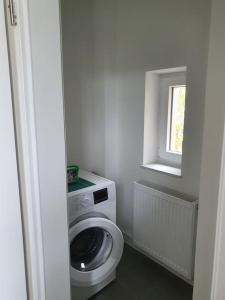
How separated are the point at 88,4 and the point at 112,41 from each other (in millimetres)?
347

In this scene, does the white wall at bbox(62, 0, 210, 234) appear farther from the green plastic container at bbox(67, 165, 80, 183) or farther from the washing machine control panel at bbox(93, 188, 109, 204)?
the washing machine control panel at bbox(93, 188, 109, 204)

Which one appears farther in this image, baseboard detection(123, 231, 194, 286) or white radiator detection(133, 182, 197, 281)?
baseboard detection(123, 231, 194, 286)

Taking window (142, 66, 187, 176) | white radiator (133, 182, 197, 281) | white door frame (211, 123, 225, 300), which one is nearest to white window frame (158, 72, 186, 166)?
window (142, 66, 187, 176)

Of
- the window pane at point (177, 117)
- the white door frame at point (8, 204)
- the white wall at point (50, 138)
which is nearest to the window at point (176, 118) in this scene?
the window pane at point (177, 117)

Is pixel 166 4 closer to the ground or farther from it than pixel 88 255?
farther from it

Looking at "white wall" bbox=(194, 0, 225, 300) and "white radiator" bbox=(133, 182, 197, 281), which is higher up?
"white wall" bbox=(194, 0, 225, 300)

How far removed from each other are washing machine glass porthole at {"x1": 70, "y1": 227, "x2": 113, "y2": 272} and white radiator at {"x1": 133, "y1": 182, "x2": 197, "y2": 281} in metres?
0.44

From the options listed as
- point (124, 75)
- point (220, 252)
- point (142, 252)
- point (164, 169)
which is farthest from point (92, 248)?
point (124, 75)

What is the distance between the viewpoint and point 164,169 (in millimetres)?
1952

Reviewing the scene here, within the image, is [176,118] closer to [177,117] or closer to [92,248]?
[177,117]

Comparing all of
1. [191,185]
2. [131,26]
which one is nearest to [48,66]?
[191,185]

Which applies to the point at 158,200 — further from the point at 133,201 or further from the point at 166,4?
the point at 166,4

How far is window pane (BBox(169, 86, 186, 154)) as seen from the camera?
1930 millimetres

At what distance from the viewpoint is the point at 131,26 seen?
196 cm
